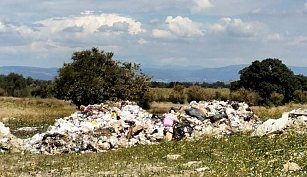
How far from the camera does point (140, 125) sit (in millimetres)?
24891

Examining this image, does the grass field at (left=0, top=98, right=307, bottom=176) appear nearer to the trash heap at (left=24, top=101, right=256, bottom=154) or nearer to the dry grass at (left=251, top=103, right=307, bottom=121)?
the trash heap at (left=24, top=101, right=256, bottom=154)

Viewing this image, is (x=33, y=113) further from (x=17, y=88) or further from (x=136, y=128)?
(x=17, y=88)

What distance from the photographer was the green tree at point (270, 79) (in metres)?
74.0

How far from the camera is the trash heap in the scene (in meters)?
23.1

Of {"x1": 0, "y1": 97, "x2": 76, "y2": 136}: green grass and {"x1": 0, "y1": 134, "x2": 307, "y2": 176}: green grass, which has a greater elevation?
{"x1": 0, "y1": 134, "x2": 307, "y2": 176}: green grass

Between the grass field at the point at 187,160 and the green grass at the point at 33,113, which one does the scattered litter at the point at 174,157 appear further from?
the green grass at the point at 33,113

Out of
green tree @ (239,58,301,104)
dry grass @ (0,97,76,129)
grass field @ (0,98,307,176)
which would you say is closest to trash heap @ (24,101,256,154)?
grass field @ (0,98,307,176)

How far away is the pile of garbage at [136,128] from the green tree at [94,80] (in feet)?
54.8

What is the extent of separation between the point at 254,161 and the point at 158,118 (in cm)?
1187

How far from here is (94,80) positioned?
148 feet

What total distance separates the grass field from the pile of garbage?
146cm

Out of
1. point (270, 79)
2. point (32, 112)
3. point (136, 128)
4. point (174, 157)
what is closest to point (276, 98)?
point (270, 79)

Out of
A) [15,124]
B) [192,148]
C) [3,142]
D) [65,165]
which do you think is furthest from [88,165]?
[15,124]

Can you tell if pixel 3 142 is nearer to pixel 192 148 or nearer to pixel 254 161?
pixel 192 148
